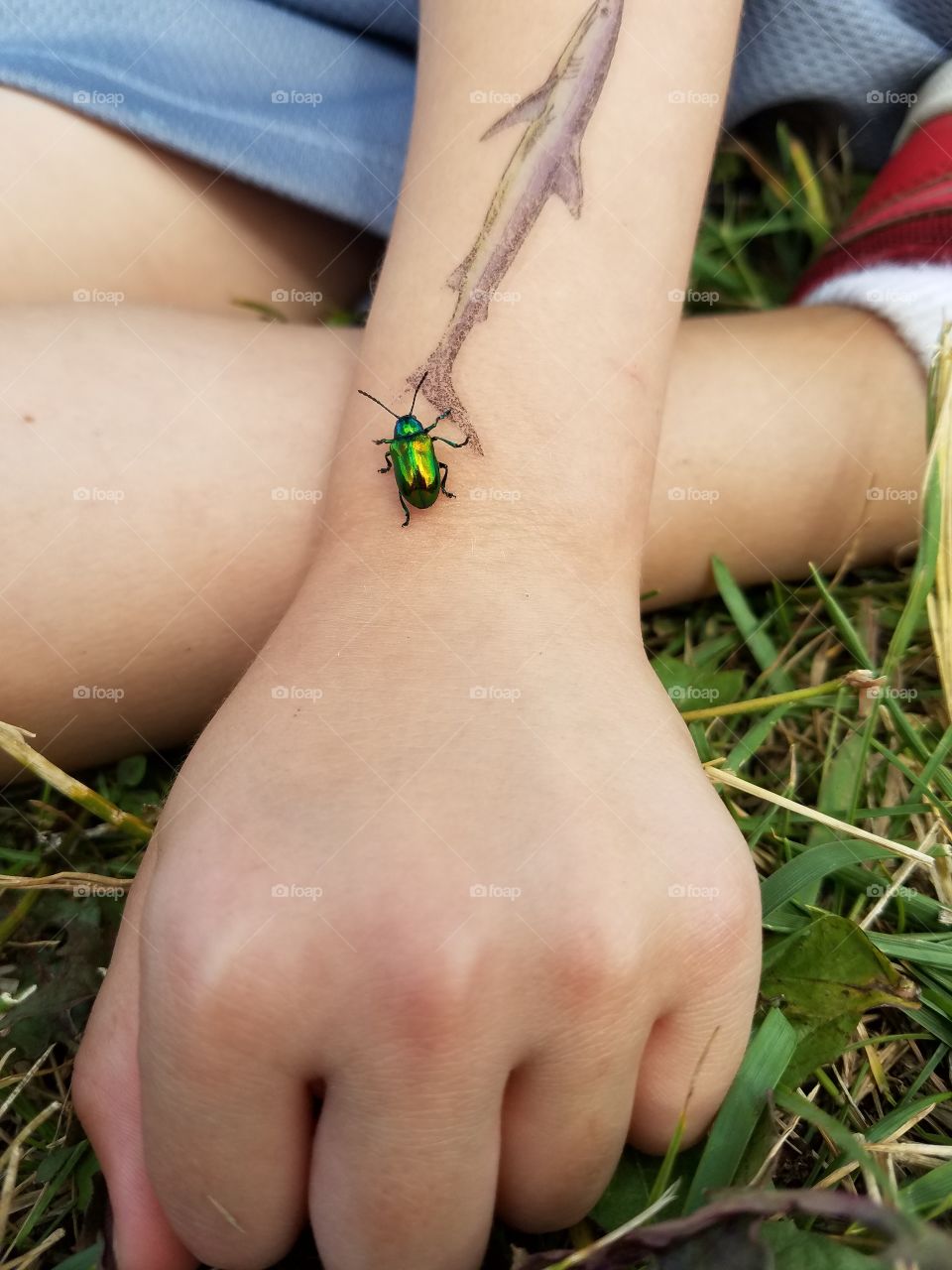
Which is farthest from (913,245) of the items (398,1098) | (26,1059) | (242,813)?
(26,1059)

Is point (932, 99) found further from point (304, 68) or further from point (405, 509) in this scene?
point (405, 509)

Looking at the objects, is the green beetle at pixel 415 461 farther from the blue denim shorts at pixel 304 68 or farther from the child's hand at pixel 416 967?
the blue denim shorts at pixel 304 68

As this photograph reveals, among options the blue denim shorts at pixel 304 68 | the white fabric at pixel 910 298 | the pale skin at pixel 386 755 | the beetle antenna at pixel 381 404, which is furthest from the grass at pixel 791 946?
the blue denim shorts at pixel 304 68

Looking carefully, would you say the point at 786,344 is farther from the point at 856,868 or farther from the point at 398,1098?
the point at 398,1098

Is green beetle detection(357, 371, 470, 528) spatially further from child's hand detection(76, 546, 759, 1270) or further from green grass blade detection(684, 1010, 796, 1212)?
green grass blade detection(684, 1010, 796, 1212)

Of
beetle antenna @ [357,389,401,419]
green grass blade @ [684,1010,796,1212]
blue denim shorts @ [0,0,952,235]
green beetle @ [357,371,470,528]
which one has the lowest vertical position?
green grass blade @ [684,1010,796,1212]

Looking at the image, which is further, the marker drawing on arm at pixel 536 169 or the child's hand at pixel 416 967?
the marker drawing on arm at pixel 536 169

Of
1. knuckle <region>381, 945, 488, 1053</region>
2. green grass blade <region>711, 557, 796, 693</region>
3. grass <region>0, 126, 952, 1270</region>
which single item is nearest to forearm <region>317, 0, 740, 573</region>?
green grass blade <region>711, 557, 796, 693</region>
